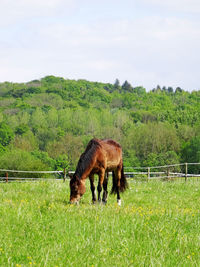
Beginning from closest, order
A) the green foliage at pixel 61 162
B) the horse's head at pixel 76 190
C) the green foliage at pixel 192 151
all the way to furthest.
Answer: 1. the horse's head at pixel 76 190
2. the green foliage at pixel 192 151
3. the green foliage at pixel 61 162

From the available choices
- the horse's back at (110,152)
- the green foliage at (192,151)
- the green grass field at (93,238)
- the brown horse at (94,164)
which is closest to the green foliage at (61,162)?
the green foliage at (192,151)

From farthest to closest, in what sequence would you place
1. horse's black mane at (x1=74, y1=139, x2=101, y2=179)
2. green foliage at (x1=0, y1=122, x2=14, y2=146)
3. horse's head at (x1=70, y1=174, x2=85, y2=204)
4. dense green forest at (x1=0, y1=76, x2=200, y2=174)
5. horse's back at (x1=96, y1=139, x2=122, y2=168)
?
green foliage at (x1=0, y1=122, x2=14, y2=146) → dense green forest at (x1=0, y1=76, x2=200, y2=174) → horse's back at (x1=96, y1=139, x2=122, y2=168) → horse's black mane at (x1=74, y1=139, x2=101, y2=179) → horse's head at (x1=70, y1=174, x2=85, y2=204)

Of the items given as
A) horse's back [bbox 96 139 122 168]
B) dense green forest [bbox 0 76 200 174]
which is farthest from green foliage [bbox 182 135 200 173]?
horse's back [bbox 96 139 122 168]

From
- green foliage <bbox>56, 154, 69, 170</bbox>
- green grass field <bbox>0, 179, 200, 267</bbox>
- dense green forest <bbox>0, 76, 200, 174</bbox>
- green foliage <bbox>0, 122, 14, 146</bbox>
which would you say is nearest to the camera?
green grass field <bbox>0, 179, 200, 267</bbox>

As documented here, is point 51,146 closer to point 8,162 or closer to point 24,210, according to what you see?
point 8,162

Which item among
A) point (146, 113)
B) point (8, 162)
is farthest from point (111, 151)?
point (146, 113)

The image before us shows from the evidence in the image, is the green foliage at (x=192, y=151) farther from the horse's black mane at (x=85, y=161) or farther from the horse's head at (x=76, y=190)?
the horse's head at (x=76, y=190)

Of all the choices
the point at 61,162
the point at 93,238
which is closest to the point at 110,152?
the point at 93,238

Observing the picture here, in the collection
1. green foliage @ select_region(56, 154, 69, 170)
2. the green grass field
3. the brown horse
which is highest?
the brown horse

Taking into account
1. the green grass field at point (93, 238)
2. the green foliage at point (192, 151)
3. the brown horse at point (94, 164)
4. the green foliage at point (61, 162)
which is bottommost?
the green foliage at point (61, 162)

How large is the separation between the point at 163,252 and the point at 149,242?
0.38m

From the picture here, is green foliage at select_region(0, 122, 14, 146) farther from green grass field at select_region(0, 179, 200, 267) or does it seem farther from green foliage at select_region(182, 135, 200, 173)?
green grass field at select_region(0, 179, 200, 267)

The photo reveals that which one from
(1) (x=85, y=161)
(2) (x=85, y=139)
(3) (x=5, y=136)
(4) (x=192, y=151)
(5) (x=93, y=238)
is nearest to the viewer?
(5) (x=93, y=238)

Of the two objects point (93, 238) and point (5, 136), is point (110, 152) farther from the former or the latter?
point (5, 136)
